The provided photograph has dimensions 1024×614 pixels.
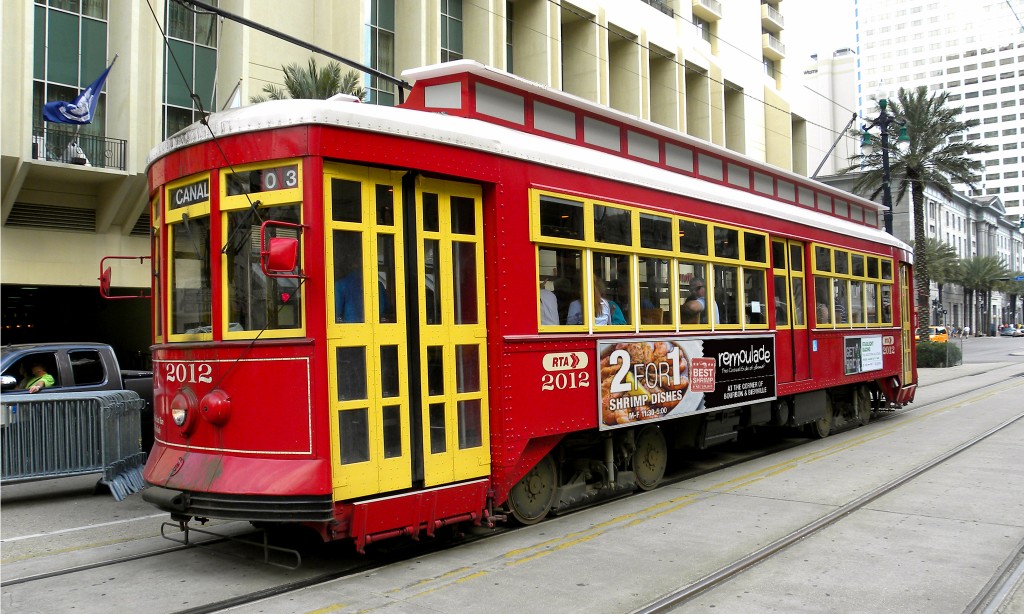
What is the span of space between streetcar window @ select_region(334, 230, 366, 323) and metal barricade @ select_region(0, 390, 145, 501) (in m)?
5.07

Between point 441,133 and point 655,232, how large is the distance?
118 inches

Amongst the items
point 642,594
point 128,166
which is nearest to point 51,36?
point 128,166

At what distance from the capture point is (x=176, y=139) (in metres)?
6.34

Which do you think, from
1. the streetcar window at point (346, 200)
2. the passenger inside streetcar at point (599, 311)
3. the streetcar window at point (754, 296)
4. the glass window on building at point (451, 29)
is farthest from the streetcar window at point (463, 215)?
the glass window on building at point (451, 29)

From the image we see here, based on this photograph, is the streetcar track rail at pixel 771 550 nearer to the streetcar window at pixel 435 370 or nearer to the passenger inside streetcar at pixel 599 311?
the streetcar window at pixel 435 370

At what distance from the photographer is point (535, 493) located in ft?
24.4

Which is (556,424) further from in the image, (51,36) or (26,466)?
(51,36)

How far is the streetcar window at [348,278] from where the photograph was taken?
580 centimetres

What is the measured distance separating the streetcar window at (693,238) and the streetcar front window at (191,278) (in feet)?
16.2

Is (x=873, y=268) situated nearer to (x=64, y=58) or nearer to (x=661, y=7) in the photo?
(x=64, y=58)

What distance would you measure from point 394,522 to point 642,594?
5.81 feet

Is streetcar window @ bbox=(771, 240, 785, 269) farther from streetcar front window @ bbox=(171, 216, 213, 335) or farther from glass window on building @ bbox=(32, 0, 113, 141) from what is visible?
glass window on building @ bbox=(32, 0, 113, 141)

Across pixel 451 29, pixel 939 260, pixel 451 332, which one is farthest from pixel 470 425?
pixel 939 260

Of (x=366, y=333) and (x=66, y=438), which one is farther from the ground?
(x=366, y=333)
